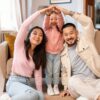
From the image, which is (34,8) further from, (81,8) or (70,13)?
(70,13)

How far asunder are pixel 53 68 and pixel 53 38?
293mm

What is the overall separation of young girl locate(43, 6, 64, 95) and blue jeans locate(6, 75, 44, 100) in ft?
0.73

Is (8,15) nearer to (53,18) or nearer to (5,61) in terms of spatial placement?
(5,61)

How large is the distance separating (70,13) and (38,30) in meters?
0.37

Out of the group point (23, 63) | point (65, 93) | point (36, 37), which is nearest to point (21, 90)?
point (23, 63)

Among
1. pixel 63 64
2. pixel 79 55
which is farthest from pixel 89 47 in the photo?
pixel 63 64

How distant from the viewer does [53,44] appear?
2.30m

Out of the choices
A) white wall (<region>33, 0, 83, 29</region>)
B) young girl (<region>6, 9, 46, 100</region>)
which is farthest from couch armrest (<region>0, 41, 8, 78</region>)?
white wall (<region>33, 0, 83, 29</region>)

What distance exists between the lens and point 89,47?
7.38ft

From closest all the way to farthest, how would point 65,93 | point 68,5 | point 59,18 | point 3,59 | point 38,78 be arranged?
point 65,93
point 38,78
point 59,18
point 3,59
point 68,5

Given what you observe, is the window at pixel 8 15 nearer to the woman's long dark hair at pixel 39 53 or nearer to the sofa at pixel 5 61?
the sofa at pixel 5 61

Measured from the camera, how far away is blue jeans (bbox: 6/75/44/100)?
1.90 metres

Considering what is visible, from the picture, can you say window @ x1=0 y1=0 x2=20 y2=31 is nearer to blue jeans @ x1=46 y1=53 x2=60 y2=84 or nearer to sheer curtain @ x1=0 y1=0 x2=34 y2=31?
sheer curtain @ x1=0 y1=0 x2=34 y2=31

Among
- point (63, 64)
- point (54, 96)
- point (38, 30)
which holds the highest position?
point (38, 30)
